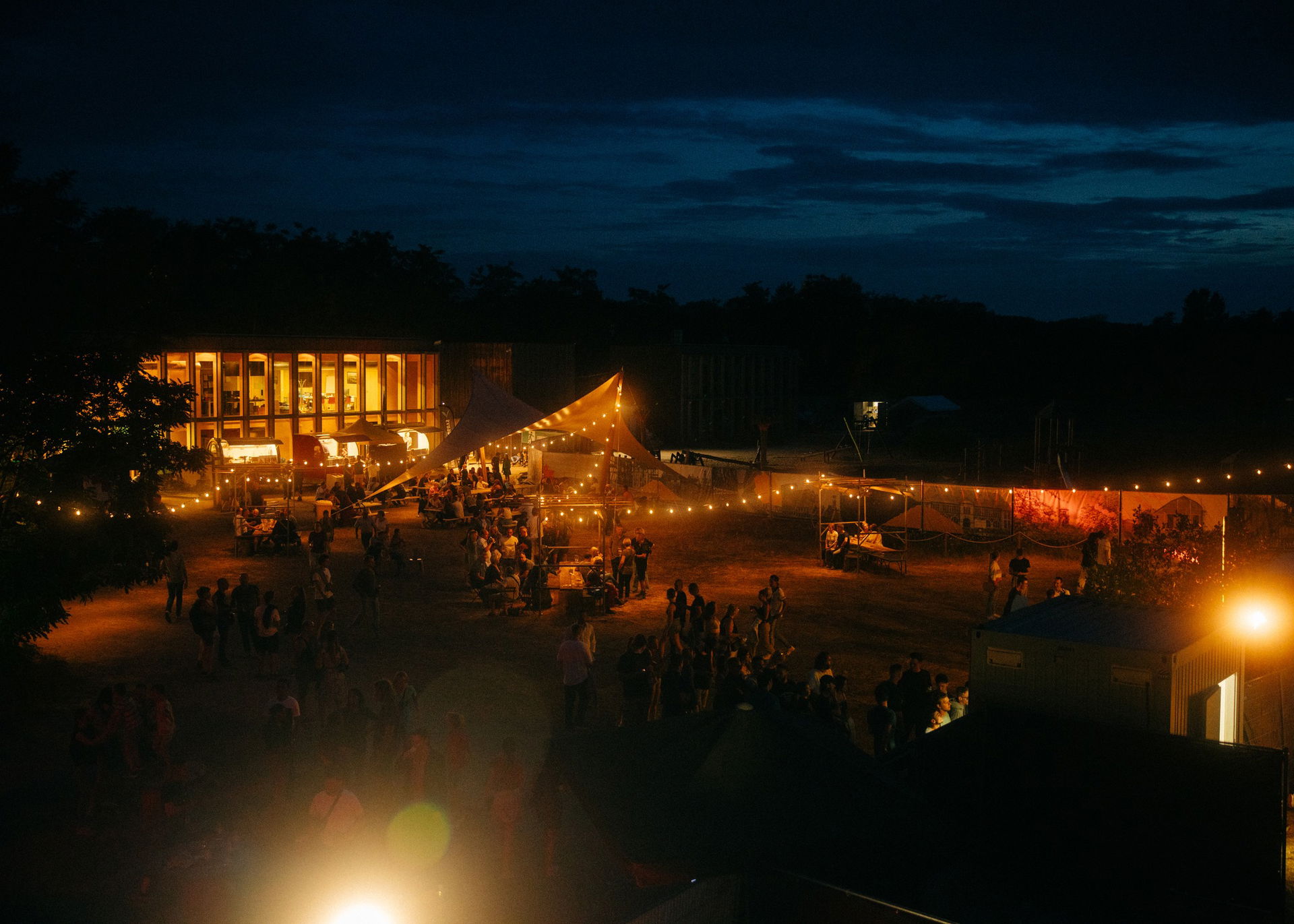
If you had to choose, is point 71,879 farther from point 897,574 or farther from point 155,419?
point 897,574

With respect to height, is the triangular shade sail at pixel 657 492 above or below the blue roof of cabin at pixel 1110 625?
below

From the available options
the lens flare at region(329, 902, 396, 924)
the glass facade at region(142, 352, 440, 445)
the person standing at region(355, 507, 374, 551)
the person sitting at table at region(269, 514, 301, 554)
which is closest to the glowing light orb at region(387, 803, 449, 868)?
the lens flare at region(329, 902, 396, 924)

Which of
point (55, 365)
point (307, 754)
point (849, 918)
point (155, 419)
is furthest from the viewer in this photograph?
point (155, 419)

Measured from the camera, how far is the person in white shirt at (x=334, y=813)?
265 inches

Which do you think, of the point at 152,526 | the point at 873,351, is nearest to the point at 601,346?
the point at 873,351

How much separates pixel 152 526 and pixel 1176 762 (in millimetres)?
12410

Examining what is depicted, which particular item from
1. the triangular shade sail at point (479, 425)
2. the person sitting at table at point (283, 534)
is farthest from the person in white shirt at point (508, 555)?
the person sitting at table at point (283, 534)

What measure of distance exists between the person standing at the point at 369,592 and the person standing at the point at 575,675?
14.3ft

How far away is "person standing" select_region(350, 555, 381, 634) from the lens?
530 inches

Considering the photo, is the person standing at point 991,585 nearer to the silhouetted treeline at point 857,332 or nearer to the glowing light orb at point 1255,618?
the glowing light orb at point 1255,618

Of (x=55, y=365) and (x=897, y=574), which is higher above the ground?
(x=55, y=365)

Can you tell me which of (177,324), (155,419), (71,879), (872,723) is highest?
(177,324)

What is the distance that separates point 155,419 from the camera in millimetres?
12633

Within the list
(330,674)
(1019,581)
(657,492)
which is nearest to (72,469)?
(330,674)
